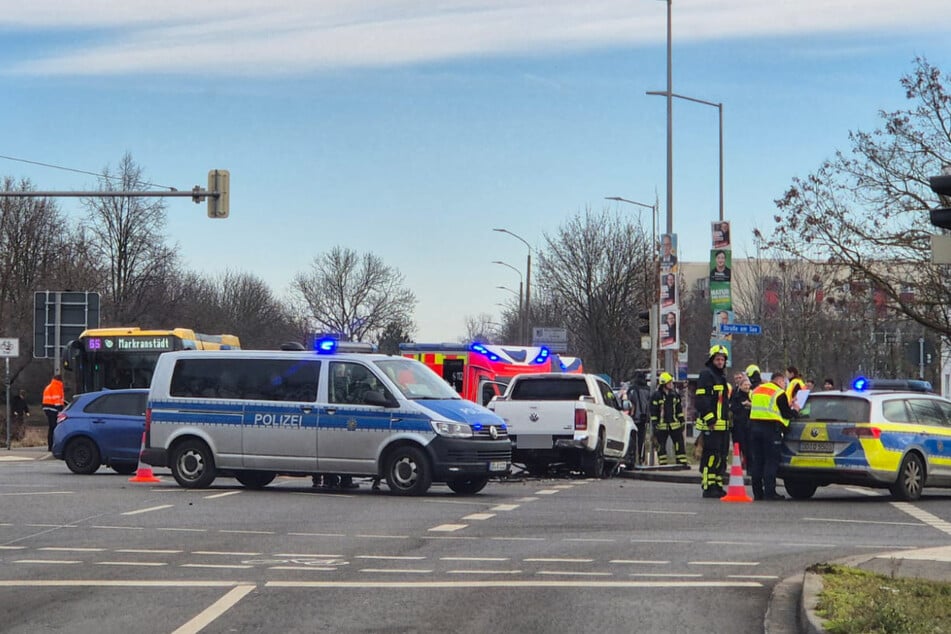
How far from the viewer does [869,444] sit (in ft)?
65.3

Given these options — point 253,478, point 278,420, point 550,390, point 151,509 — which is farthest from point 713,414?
point 151,509

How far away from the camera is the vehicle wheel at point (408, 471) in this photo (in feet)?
64.0

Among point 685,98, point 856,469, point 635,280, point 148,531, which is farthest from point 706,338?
point 148,531

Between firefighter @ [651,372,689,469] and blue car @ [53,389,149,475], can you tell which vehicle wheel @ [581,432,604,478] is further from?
blue car @ [53,389,149,475]

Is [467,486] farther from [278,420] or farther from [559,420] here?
[559,420]

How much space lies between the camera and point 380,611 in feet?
30.5

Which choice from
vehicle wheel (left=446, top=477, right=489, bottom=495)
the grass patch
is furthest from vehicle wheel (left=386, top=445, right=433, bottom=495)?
the grass patch

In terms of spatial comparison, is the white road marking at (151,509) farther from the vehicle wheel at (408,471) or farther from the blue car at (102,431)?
the blue car at (102,431)

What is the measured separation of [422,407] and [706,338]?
65.0 meters

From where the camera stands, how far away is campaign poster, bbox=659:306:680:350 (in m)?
29.3

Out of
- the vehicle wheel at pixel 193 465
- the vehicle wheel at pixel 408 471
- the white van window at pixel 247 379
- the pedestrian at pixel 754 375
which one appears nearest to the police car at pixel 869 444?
the pedestrian at pixel 754 375

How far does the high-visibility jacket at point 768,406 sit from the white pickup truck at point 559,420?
4.90m

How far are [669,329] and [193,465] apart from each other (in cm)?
1138

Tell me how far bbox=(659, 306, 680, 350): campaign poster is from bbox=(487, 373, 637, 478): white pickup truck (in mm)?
3377
